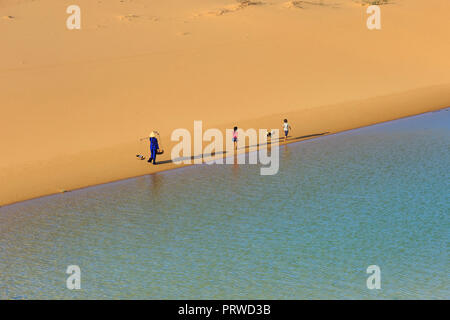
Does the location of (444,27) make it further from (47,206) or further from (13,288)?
(13,288)

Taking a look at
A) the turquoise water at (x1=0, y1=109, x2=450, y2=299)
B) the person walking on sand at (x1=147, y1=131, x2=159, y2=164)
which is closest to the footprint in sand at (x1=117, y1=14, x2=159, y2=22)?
the person walking on sand at (x1=147, y1=131, x2=159, y2=164)

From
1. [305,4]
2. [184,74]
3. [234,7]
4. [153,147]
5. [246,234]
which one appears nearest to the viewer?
[246,234]

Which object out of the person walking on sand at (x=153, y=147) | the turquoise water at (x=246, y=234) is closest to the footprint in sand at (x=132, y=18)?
the person walking on sand at (x=153, y=147)

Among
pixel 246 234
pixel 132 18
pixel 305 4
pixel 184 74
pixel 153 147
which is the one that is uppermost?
pixel 305 4

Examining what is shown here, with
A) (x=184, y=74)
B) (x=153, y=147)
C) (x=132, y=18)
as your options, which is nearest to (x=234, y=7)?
(x=132, y=18)

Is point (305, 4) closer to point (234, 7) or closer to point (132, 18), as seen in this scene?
point (234, 7)

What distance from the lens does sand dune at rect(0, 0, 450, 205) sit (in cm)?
2102

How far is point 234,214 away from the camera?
14.3 m

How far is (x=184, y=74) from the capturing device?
2955cm

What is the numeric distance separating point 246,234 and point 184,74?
698 inches

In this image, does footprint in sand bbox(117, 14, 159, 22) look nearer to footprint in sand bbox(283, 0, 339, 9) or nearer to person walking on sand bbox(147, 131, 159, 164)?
footprint in sand bbox(283, 0, 339, 9)

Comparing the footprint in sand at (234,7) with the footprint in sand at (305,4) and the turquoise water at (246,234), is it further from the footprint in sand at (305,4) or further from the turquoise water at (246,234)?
the turquoise water at (246,234)

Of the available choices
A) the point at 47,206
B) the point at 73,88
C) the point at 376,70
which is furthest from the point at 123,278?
the point at 376,70

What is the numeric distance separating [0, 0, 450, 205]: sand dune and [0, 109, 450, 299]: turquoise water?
2.45 m
